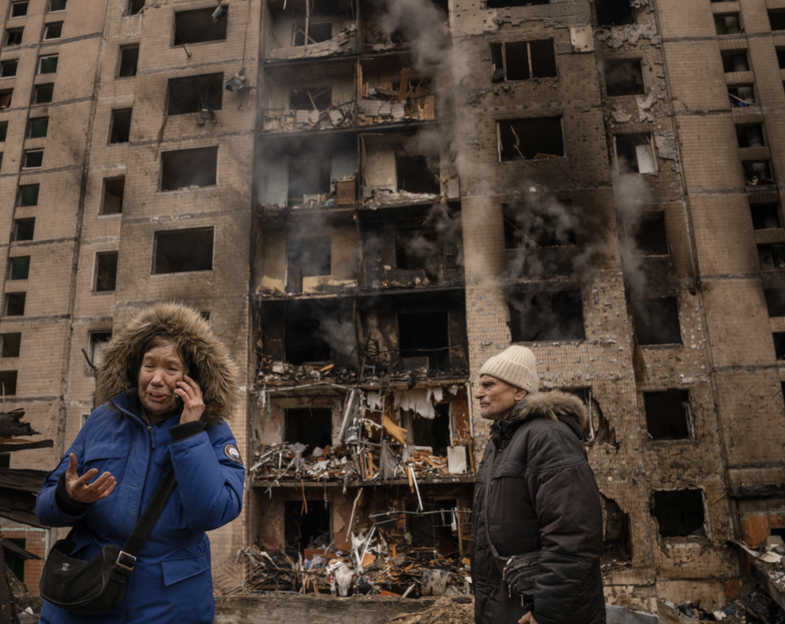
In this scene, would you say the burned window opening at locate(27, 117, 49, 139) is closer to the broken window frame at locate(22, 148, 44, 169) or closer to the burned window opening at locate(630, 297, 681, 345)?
the broken window frame at locate(22, 148, 44, 169)

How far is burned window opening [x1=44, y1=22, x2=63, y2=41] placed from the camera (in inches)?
924

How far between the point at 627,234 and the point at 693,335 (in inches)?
154

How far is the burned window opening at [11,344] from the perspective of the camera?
20.4 metres

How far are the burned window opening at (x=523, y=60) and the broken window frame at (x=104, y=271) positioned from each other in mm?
15944

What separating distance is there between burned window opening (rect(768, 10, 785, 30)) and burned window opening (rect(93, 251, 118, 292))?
2638 cm

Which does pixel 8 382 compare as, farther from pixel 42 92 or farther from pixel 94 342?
pixel 42 92

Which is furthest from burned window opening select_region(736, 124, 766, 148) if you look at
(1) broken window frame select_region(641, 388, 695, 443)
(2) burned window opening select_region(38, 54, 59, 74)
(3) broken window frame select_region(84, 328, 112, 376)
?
(2) burned window opening select_region(38, 54, 59, 74)

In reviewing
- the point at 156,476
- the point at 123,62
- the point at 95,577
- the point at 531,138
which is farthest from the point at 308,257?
the point at 95,577

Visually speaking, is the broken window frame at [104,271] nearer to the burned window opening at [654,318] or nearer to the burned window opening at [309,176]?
the burned window opening at [309,176]

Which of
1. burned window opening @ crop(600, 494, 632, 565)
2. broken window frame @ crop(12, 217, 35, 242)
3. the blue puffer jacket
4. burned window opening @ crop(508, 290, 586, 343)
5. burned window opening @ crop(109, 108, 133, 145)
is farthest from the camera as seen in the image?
burned window opening @ crop(109, 108, 133, 145)

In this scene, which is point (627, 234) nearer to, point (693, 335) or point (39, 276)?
point (693, 335)

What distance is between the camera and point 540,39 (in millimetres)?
17875

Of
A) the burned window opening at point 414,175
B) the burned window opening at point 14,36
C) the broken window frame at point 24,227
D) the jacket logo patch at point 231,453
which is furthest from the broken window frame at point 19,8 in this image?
the jacket logo patch at point 231,453

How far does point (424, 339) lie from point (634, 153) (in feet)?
33.3
